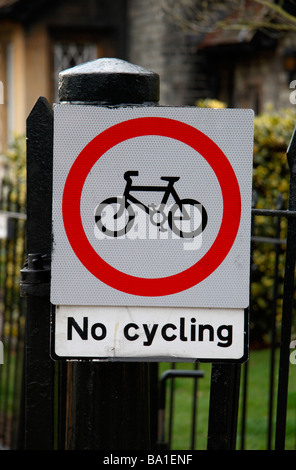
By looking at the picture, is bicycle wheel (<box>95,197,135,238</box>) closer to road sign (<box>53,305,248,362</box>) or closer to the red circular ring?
the red circular ring

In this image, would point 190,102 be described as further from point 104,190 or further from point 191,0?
point 104,190

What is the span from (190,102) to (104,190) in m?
10.9

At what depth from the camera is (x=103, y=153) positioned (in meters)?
2.10

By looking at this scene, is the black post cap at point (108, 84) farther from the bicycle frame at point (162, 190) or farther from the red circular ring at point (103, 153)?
the bicycle frame at point (162, 190)

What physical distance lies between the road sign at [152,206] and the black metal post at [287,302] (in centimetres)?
26

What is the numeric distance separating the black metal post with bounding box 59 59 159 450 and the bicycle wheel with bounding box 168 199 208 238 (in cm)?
37

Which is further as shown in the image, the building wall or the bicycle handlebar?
the building wall

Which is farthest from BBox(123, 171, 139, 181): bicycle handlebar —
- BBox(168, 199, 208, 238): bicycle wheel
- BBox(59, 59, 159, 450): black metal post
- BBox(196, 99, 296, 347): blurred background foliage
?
BBox(196, 99, 296, 347): blurred background foliage

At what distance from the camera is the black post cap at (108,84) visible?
222cm

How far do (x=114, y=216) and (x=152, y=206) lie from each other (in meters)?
0.11

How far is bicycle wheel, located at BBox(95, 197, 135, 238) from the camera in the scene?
2076 mm

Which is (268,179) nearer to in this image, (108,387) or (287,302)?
(287,302)

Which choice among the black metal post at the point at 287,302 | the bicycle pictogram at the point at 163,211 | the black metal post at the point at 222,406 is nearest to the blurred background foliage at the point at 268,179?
the black metal post at the point at 287,302
